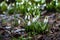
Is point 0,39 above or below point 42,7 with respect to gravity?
below

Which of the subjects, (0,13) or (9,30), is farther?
(0,13)

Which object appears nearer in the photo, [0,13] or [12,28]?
[12,28]

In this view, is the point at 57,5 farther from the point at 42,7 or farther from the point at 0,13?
the point at 0,13

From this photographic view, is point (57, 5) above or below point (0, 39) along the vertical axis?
above

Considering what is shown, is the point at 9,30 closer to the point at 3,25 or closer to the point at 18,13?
the point at 3,25

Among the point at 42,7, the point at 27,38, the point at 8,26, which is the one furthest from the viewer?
the point at 42,7

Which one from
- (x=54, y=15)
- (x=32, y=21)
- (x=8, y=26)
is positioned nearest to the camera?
(x=32, y=21)

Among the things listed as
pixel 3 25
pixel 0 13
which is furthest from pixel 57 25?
pixel 0 13

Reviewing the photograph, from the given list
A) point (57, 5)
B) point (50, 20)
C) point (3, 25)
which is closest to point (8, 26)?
point (3, 25)

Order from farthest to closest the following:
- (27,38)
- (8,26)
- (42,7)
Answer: (42,7), (8,26), (27,38)
